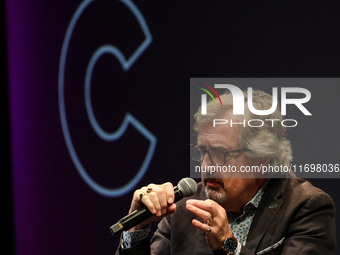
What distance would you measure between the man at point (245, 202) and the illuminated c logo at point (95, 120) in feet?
2.71

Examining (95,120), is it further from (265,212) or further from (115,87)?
(265,212)

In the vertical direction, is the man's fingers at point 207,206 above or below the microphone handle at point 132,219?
above

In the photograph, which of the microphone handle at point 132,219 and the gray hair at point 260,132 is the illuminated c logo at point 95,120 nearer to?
the gray hair at point 260,132

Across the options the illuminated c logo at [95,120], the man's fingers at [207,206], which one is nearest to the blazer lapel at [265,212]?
the man's fingers at [207,206]

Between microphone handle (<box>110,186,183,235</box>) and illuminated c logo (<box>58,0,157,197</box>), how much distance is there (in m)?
1.26

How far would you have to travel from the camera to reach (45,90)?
3176mm

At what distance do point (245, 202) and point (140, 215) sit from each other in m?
0.63

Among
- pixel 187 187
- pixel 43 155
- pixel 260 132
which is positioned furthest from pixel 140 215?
pixel 43 155

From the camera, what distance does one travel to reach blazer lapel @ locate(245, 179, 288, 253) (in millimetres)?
1840

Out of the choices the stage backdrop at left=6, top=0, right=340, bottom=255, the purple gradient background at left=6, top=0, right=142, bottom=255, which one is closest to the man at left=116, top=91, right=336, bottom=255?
the stage backdrop at left=6, top=0, right=340, bottom=255

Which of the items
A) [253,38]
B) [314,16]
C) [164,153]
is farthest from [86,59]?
[314,16]

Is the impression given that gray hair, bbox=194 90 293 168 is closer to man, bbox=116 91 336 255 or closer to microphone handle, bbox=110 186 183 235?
man, bbox=116 91 336 255

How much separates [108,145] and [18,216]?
0.99 metres

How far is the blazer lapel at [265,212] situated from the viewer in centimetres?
184
